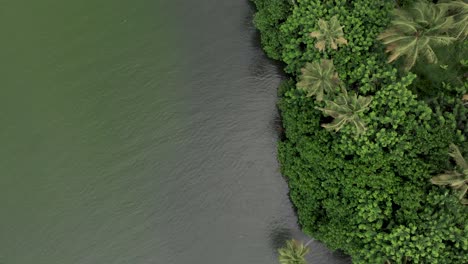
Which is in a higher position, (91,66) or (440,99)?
(91,66)

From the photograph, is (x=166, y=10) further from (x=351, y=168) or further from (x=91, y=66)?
(x=351, y=168)

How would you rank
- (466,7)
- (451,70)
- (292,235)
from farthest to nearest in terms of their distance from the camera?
1. (292,235)
2. (451,70)
3. (466,7)

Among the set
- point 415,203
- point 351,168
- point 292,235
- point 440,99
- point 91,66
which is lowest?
point 292,235

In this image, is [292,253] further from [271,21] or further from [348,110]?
[271,21]

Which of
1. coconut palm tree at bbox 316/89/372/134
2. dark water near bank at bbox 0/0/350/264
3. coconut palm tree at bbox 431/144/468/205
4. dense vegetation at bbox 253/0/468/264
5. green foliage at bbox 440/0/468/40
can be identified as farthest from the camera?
dark water near bank at bbox 0/0/350/264

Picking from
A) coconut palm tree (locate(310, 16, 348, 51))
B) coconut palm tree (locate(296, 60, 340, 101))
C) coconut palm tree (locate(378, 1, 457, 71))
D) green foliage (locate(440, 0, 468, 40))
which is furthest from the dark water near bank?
green foliage (locate(440, 0, 468, 40))

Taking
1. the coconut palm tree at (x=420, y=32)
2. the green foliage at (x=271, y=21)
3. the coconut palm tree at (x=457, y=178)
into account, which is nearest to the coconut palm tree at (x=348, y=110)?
the coconut palm tree at (x=420, y=32)

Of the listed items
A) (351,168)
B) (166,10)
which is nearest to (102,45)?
(166,10)

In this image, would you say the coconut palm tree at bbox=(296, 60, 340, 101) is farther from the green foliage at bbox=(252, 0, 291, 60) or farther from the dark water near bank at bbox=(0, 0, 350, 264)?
the dark water near bank at bbox=(0, 0, 350, 264)
